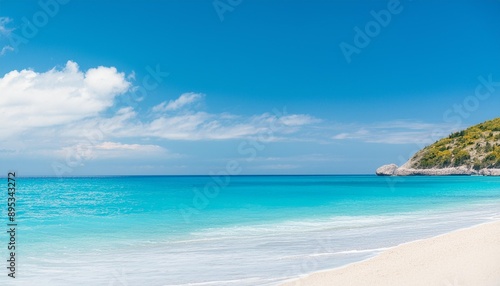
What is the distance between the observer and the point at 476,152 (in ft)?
466

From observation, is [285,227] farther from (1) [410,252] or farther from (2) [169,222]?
(1) [410,252]

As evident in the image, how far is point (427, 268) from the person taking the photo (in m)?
9.03

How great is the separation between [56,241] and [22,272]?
5.67 m

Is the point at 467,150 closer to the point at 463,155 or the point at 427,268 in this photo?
the point at 463,155

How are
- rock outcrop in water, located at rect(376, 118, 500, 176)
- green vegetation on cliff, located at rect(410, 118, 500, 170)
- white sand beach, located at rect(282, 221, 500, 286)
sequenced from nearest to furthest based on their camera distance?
white sand beach, located at rect(282, 221, 500, 286) → rock outcrop in water, located at rect(376, 118, 500, 176) → green vegetation on cliff, located at rect(410, 118, 500, 170)

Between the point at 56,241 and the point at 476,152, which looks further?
the point at 476,152

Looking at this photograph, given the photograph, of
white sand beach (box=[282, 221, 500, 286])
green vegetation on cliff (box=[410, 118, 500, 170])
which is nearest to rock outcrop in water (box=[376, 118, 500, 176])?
green vegetation on cliff (box=[410, 118, 500, 170])

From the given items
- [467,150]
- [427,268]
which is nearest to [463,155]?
[467,150]

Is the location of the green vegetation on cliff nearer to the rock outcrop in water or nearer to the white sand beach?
the rock outcrop in water

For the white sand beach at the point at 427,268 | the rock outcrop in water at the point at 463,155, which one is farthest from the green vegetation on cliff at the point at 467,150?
the white sand beach at the point at 427,268

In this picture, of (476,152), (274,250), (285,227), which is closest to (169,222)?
(285,227)

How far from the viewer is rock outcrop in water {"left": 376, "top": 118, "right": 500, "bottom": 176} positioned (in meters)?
137

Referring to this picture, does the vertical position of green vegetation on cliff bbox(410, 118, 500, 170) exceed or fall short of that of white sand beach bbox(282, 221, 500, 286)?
it exceeds it

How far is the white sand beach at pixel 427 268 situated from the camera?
26.5ft
